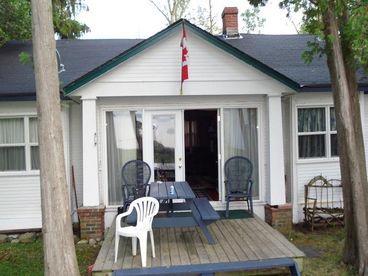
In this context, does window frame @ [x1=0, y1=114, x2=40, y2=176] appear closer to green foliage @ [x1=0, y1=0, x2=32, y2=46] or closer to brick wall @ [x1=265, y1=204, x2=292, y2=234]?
green foliage @ [x1=0, y1=0, x2=32, y2=46]

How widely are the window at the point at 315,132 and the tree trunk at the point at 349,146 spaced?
2.51m

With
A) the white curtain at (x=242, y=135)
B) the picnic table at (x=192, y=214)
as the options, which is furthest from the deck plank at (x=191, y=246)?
the white curtain at (x=242, y=135)

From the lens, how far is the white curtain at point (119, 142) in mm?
8211

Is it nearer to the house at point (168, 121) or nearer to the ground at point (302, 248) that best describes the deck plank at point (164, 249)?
the ground at point (302, 248)

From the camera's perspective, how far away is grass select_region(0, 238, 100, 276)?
616 cm

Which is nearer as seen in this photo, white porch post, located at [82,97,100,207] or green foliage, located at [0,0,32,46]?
white porch post, located at [82,97,100,207]

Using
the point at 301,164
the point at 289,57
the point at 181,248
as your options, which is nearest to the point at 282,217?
the point at 301,164

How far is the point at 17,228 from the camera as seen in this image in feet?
26.9

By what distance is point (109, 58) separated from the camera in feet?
33.7

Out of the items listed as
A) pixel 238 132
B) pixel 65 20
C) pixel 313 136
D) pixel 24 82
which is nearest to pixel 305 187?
pixel 313 136

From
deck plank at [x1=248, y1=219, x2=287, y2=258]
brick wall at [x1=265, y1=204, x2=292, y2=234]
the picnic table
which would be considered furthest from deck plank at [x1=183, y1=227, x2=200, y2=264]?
brick wall at [x1=265, y1=204, x2=292, y2=234]

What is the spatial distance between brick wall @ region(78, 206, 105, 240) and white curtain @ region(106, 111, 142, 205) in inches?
25.2

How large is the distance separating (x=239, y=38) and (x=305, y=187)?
17.7 feet

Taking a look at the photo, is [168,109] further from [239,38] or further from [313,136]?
[239,38]
